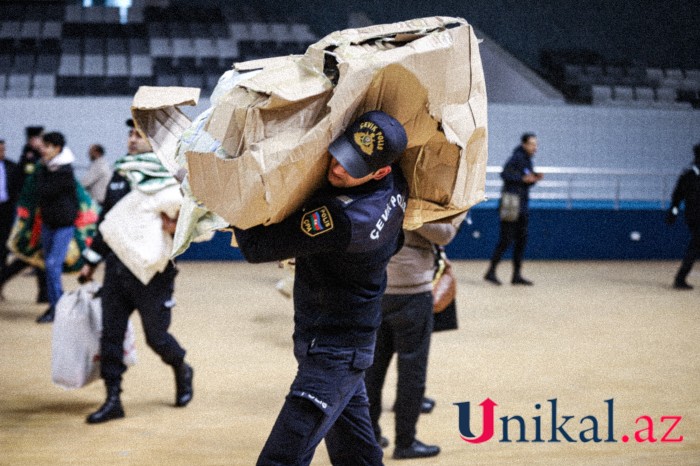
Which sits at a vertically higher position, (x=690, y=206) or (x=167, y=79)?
(x=167, y=79)

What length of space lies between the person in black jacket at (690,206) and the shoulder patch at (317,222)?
7.80 metres

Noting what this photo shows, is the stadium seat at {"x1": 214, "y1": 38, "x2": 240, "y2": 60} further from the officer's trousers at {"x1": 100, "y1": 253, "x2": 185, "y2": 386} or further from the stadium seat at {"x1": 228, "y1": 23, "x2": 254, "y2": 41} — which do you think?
the officer's trousers at {"x1": 100, "y1": 253, "x2": 185, "y2": 386}

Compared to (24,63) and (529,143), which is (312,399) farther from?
(24,63)

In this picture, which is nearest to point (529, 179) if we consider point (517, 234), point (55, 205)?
point (517, 234)

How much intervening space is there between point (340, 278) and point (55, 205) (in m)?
4.97

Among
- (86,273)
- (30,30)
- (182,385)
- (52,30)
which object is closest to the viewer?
(182,385)

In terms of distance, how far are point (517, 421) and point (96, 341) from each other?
2.26m

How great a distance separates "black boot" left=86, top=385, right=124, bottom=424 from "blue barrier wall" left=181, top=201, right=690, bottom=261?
7.81 m

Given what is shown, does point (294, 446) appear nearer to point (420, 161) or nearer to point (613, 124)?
point (420, 161)

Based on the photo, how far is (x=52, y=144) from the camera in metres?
6.42

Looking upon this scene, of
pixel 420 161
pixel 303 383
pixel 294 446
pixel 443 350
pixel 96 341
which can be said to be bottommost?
pixel 443 350

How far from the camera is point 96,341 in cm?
457

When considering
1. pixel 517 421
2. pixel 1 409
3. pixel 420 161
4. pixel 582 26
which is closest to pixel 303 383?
pixel 420 161

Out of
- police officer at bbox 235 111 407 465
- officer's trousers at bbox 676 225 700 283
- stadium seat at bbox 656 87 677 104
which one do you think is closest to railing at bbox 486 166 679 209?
stadium seat at bbox 656 87 677 104
